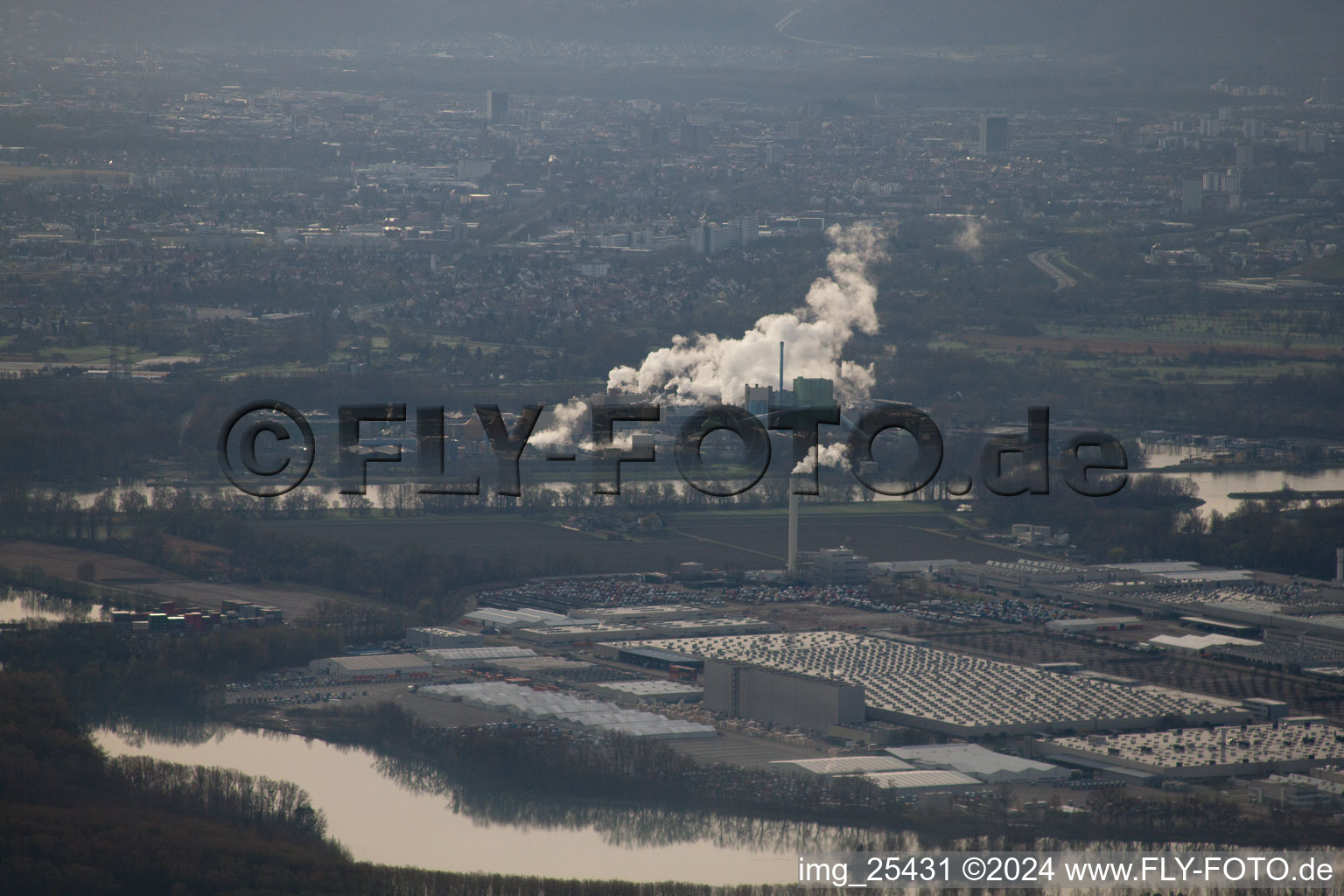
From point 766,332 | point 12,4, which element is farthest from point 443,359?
point 12,4

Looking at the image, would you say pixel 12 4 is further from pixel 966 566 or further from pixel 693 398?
pixel 966 566

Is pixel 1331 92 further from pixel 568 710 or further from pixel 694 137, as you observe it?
pixel 568 710

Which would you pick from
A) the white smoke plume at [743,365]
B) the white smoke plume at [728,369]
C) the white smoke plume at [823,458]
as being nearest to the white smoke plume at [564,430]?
the white smoke plume at [728,369]

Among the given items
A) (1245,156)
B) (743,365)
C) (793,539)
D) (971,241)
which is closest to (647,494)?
(743,365)

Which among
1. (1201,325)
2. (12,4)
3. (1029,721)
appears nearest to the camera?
(1029,721)

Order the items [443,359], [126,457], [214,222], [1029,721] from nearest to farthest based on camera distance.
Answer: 1. [1029,721]
2. [126,457]
3. [443,359]
4. [214,222]

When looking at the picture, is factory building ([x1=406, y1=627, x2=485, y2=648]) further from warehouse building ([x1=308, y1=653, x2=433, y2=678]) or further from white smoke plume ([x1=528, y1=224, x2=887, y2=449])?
white smoke plume ([x1=528, y1=224, x2=887, y2=449])

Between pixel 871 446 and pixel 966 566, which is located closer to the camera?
pixel 966 566
